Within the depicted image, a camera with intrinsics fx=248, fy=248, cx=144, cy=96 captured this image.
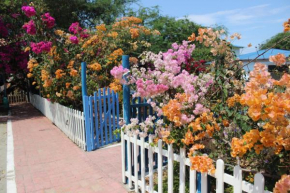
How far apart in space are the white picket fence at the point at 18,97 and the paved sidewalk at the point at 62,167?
1235cm

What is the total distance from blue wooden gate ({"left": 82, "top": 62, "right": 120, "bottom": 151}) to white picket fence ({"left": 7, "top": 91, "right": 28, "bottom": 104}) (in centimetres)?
1430

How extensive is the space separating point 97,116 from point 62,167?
148 cm

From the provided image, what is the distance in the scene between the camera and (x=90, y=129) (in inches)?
227

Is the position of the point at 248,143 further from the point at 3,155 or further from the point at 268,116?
the point at 3,155

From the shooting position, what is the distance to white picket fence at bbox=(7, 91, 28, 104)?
59.1 ft

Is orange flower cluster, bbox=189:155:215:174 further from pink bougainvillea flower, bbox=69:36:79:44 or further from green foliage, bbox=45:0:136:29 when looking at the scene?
green foliage, bbox=45:0:136:29

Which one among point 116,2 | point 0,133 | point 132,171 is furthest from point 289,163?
point 116,2

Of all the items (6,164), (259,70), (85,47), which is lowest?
(6,164)

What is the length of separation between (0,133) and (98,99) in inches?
177

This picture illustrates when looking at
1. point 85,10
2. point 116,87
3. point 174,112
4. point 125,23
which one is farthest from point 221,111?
point 85,10

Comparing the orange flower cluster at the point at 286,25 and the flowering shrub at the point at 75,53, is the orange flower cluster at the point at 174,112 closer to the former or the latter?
the orange flower cluster at the point at 286,25

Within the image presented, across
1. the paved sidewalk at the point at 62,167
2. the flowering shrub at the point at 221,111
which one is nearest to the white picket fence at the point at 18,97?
the paved sidewalk at the point at 62,167

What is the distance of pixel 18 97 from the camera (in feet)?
60.2

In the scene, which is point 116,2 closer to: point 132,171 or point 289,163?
point 132,171
